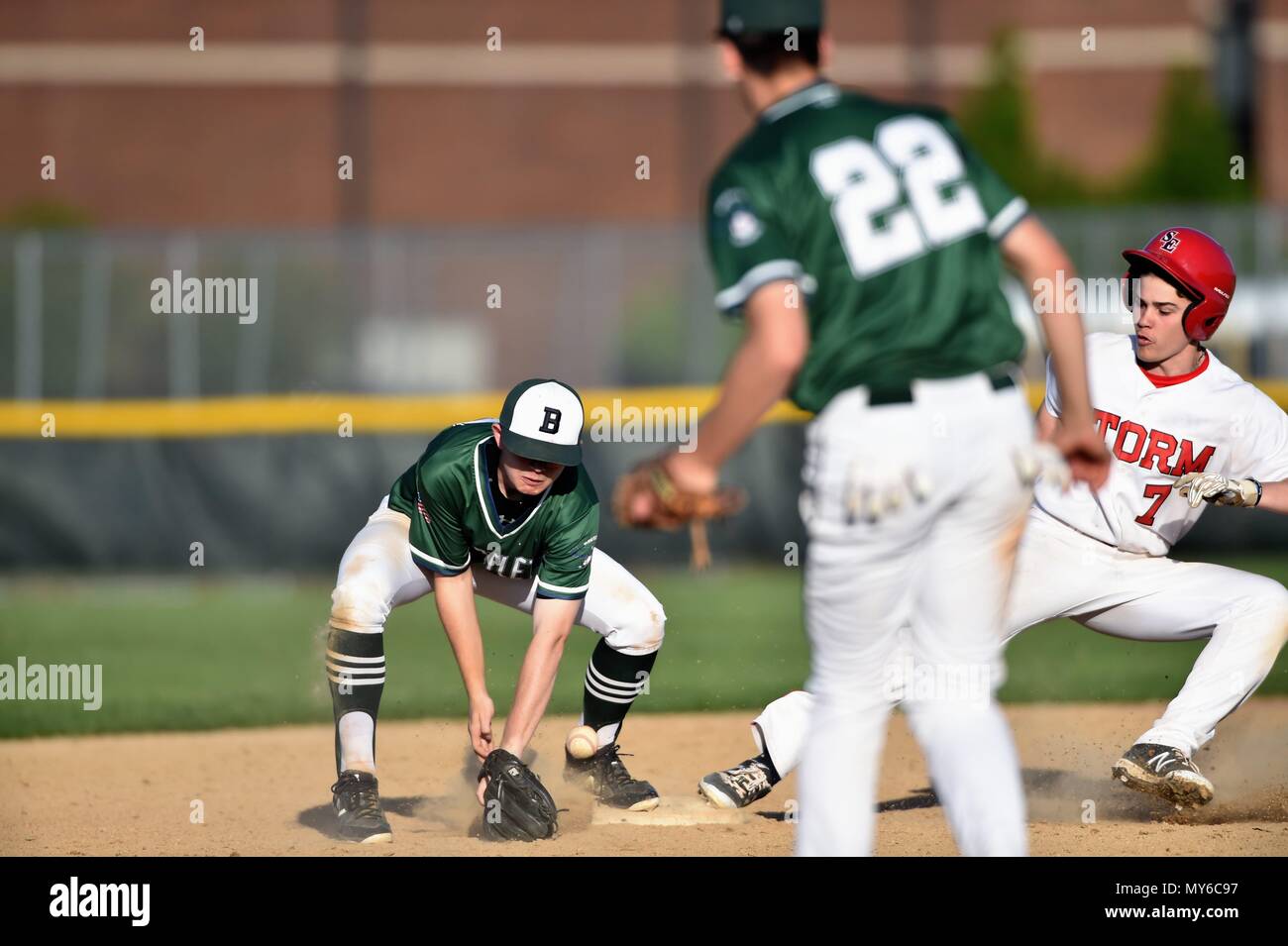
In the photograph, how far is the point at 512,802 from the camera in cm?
534

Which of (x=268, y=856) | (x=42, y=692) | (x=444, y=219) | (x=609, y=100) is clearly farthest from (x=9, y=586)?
(x=609, y=100)

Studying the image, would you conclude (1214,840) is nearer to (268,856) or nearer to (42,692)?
(268,856)

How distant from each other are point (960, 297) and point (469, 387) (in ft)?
47.5

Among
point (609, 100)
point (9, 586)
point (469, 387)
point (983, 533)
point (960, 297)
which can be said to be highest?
point (609, 100)

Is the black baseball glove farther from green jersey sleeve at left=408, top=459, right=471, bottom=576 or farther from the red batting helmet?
the red batting helmet

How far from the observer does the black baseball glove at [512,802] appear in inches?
210

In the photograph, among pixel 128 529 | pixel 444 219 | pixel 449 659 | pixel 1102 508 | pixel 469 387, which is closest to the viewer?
pixel 1102 508

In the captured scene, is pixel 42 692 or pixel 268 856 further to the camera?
pixel 42 692

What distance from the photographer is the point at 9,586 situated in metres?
13.6

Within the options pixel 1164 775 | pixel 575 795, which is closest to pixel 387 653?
pixel 575 795

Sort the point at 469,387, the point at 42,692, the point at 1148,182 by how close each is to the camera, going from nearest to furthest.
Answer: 1. the point at 42,692
2. the point at 469,387
3. the point at 1148,182

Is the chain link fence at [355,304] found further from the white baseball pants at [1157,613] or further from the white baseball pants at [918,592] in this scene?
the white baseball pants at [918,592]

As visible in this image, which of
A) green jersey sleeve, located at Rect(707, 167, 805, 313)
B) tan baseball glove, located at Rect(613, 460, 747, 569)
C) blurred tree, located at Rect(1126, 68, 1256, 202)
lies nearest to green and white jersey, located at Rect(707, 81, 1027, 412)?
green jersey sleeve, located at Rect(707, 167, 805, 313)

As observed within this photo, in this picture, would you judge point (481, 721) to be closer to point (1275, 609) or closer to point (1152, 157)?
point (1275, 609)
